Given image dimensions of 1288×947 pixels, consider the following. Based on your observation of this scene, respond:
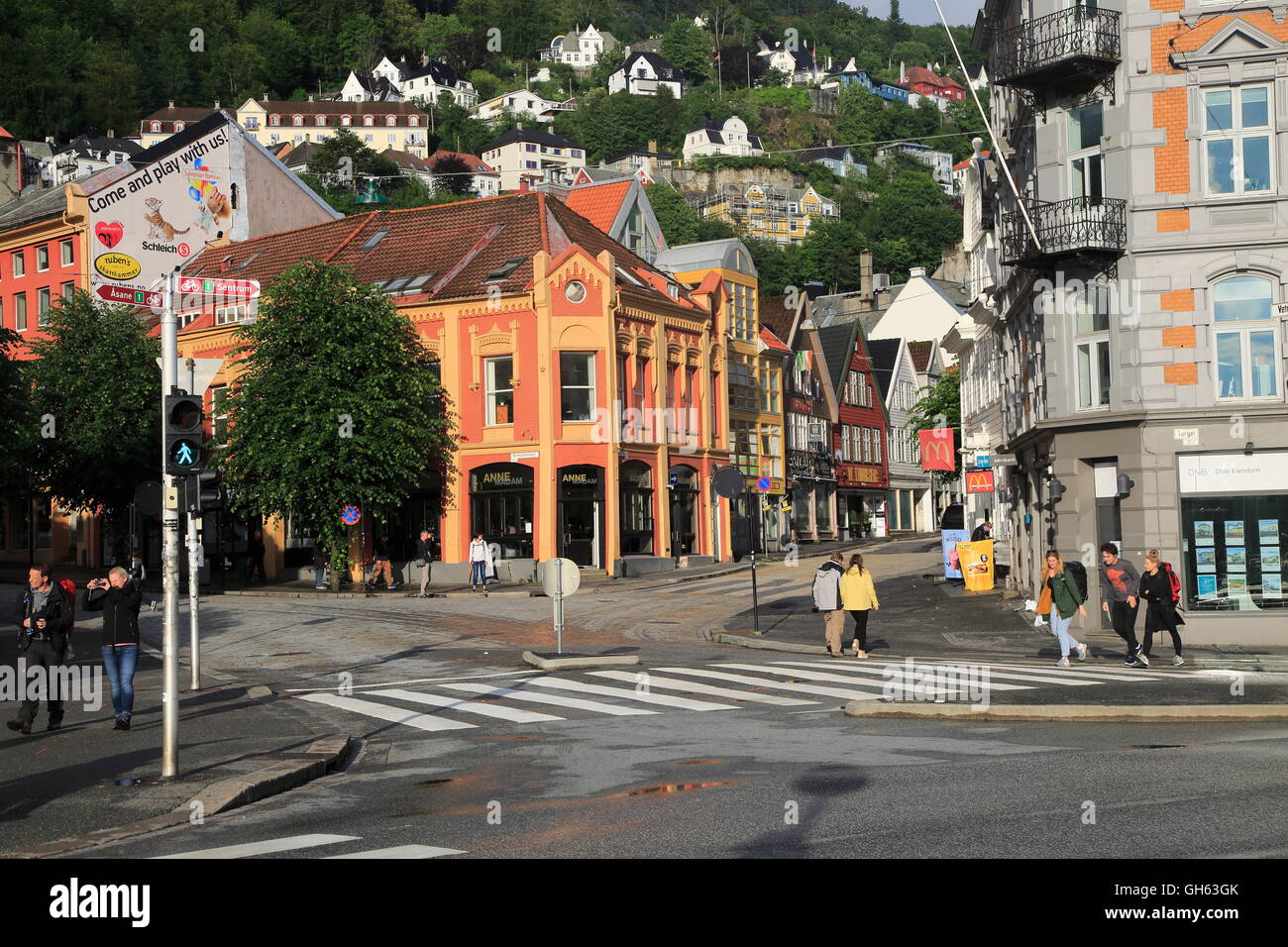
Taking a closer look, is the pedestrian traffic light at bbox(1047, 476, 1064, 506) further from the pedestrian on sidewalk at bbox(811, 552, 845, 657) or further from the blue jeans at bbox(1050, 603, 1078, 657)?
the blue jeans at bbox(1050, 603, 1078, 657)

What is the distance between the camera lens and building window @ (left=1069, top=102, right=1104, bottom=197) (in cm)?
2833

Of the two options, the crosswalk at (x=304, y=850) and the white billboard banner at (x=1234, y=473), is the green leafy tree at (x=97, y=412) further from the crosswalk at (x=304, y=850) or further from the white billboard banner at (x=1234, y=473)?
the crosswalk at (x=304, y=850)

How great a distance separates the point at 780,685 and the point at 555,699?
331cm

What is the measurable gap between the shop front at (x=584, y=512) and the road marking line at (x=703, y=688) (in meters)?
24.6

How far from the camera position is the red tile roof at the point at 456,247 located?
49.4 m

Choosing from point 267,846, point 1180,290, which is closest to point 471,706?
point 267,846

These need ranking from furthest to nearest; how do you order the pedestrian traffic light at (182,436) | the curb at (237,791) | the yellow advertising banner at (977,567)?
the yellow advertising banner at (977,567)
the pedestrian traffic light at (182,436)
the curb at (237,791)

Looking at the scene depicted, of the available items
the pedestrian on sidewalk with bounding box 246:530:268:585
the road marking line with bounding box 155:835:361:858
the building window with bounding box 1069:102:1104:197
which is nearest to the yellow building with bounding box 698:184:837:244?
the pedestrian on sidewalk with bounding box 246:530:268:585

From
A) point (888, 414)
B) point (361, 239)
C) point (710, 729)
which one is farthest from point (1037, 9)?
point (888, 414)

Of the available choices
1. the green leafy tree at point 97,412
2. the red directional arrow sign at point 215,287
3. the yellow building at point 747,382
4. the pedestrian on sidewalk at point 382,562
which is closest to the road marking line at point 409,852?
the red directional arrow sign at point 215,287

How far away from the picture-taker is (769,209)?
631ft

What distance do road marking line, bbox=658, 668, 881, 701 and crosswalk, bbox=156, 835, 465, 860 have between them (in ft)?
27.6
